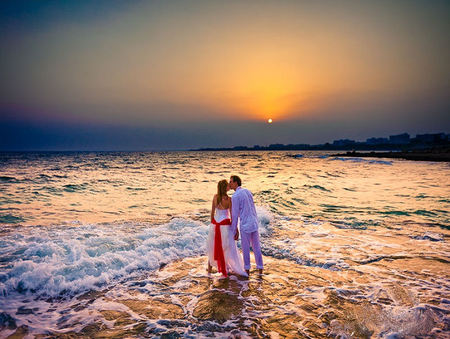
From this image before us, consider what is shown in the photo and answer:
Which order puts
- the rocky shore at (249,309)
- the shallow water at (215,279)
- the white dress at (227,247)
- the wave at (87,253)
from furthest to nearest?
the white dress at (227,247)
the wave at (87,253)
the shallow water at (215,279)
the rocky shore at (249,309)

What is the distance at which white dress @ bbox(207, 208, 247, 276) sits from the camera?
5.88m

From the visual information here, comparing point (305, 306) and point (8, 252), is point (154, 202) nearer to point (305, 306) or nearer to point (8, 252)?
point (8, 252)

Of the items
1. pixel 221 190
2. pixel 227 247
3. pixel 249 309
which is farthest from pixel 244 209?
pixel 249 309

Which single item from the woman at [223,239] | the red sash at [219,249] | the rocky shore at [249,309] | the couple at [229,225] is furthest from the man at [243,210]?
the rocky shore at [249,309]

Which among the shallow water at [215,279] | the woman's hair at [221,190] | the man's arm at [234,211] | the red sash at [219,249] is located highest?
the woman's hair at [221,190]

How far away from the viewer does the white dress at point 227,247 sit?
19.3 feet

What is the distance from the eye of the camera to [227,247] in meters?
5.88

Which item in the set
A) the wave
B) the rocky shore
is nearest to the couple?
the rocky shore

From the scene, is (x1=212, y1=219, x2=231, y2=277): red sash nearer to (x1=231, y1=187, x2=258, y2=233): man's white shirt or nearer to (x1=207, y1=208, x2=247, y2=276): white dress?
(x1=207, y1=208, x2=247, y2=276): white dress

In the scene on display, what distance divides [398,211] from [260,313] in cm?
1228

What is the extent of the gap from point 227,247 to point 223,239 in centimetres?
21

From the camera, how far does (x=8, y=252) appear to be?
24.5 feet

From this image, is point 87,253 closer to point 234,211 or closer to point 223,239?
point 223,239

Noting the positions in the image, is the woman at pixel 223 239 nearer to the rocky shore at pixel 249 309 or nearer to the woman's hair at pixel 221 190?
the woman's hair at pixel 221 190
